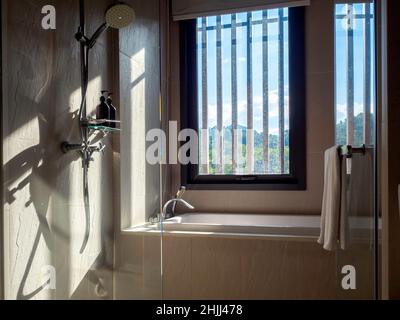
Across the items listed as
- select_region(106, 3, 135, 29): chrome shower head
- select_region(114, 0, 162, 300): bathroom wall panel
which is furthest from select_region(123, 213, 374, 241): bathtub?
select_region(106, 3, 135, 29): chrome shower head

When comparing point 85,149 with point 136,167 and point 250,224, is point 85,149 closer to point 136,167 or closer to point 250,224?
point 136,167

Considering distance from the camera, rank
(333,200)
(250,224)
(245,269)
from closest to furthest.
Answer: (333,200) → (245,269) → (250,224)

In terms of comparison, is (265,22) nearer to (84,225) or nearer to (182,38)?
(182,38)

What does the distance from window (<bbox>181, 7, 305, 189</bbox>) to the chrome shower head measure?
0.95 metres

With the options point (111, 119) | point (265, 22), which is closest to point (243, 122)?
point (265, 22)

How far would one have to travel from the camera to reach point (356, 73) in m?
1.15

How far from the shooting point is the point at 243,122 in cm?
272

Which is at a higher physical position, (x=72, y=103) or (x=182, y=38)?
(x=182, y=38)

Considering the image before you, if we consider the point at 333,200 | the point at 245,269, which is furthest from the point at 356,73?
the point at 245,269

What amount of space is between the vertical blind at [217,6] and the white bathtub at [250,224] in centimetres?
155

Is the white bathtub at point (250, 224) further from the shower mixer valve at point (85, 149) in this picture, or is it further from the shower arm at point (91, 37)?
the shower arm at point (91, 37)

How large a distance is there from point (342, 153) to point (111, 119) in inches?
45.1

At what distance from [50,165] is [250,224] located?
1.30m

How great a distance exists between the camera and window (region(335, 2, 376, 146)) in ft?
3.07
